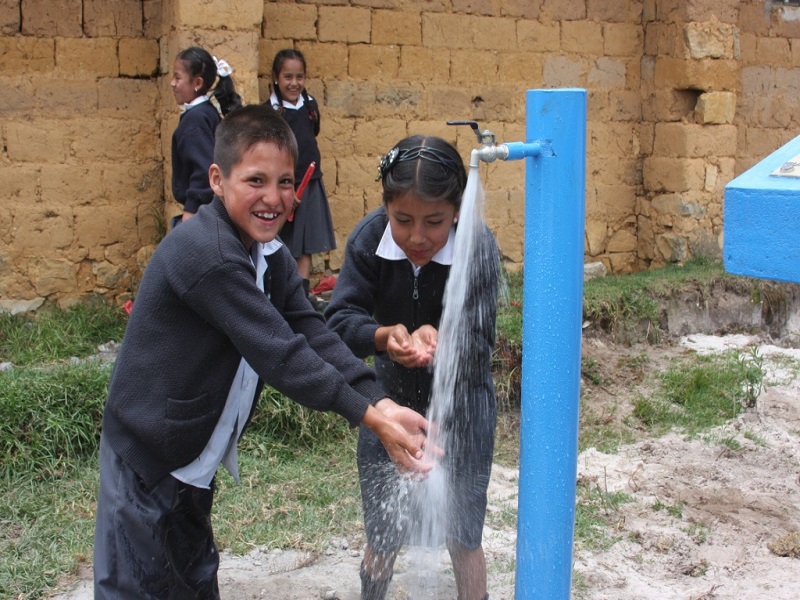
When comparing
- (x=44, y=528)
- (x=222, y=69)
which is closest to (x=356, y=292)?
(x=44, y=528)

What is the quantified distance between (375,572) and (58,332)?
320 centimetres

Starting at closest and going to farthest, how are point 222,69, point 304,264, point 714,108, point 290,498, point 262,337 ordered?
point 262,337, point 290,498, point 222,69, point 304,264, point 714,108

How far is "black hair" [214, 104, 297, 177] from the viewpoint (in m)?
2.27

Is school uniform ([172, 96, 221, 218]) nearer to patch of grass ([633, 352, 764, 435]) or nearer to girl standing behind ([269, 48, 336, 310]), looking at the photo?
girl standing behind ([269, 48, 336, 310])

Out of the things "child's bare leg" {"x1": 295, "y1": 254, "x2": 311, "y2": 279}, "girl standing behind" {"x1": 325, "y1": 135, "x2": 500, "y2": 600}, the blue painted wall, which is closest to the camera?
the blue painted wall

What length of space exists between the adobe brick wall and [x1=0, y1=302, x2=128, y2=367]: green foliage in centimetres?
17

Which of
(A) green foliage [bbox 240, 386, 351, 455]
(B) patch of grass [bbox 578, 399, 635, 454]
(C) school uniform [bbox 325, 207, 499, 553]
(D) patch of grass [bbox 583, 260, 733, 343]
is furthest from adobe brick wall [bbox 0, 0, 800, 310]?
(C) school uniform [bbox 325, 207, 499, 553]

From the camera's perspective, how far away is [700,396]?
17.5 feet

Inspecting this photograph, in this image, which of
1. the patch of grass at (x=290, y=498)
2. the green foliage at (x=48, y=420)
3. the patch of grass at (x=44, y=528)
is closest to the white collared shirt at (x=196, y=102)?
the green foliage at (x=48, y=420)

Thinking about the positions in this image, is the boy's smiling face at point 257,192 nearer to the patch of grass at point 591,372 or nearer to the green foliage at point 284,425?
the green foliage at point 284,425

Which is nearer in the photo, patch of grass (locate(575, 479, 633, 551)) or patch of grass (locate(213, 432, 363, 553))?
patch of grass (locate(213, 432, 363, 553))

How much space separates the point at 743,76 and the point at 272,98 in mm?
4279

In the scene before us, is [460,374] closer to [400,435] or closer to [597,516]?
[400,435]

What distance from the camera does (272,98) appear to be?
5.71 meters
